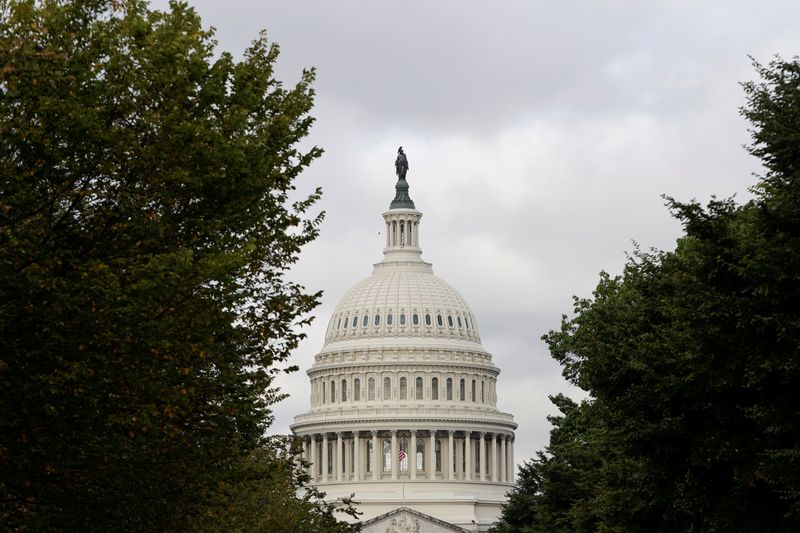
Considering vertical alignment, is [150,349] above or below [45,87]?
below

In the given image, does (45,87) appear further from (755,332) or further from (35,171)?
(755,332)

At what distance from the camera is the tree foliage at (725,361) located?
145ft

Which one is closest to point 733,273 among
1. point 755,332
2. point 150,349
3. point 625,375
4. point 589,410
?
point 755,332

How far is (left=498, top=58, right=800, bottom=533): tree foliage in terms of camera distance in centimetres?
4422

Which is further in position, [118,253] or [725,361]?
[725,361]

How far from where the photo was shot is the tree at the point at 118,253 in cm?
3597

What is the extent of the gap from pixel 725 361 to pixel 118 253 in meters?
15.8

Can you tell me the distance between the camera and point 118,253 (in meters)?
38.5

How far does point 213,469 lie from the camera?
145ft

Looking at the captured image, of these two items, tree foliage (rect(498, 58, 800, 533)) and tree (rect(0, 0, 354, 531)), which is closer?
tree (rect(0, 0, 354, 531))

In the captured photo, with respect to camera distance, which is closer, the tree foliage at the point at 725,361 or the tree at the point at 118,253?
the tree at the point at 118,253

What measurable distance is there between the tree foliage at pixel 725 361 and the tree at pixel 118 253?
11260mm

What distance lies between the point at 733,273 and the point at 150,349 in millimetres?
16211

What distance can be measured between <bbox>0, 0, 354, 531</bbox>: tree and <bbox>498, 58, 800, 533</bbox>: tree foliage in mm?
11260
